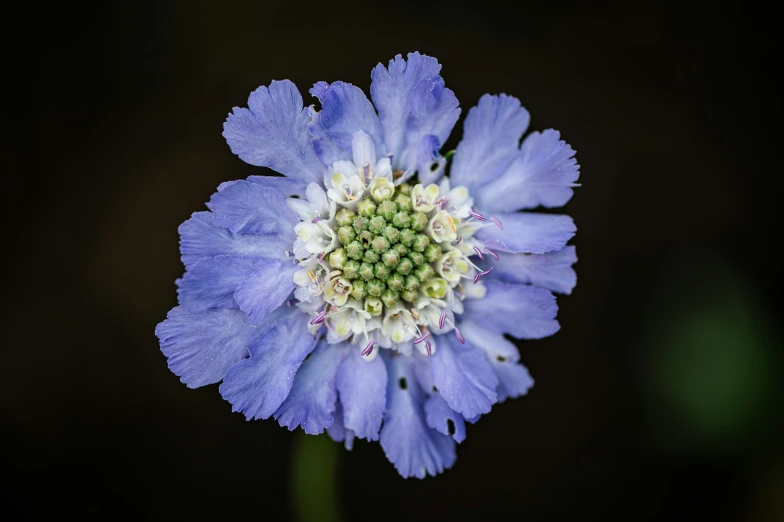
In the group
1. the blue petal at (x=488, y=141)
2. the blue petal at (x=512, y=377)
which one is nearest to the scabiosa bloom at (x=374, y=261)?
the blue petal at (x=488, y=141)

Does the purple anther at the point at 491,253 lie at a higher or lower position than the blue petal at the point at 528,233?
lower

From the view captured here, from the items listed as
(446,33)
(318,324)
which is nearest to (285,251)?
(318,324)

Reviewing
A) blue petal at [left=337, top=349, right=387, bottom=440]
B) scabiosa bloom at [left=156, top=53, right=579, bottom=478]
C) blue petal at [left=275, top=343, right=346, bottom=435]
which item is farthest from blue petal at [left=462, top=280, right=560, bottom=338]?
blue petal at [left=275, top=343, right=346, bottom=435]

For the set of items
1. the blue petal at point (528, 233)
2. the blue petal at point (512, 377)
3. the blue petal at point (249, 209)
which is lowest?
the blue petal at point (512, 377)

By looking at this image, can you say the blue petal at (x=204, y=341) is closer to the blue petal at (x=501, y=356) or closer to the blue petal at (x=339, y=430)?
the blue petal at (x=339, y=430)

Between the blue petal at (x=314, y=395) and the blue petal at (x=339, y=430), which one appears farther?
the blue petal at (x=339, y=430)

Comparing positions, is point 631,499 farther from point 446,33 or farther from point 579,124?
point 446,33
